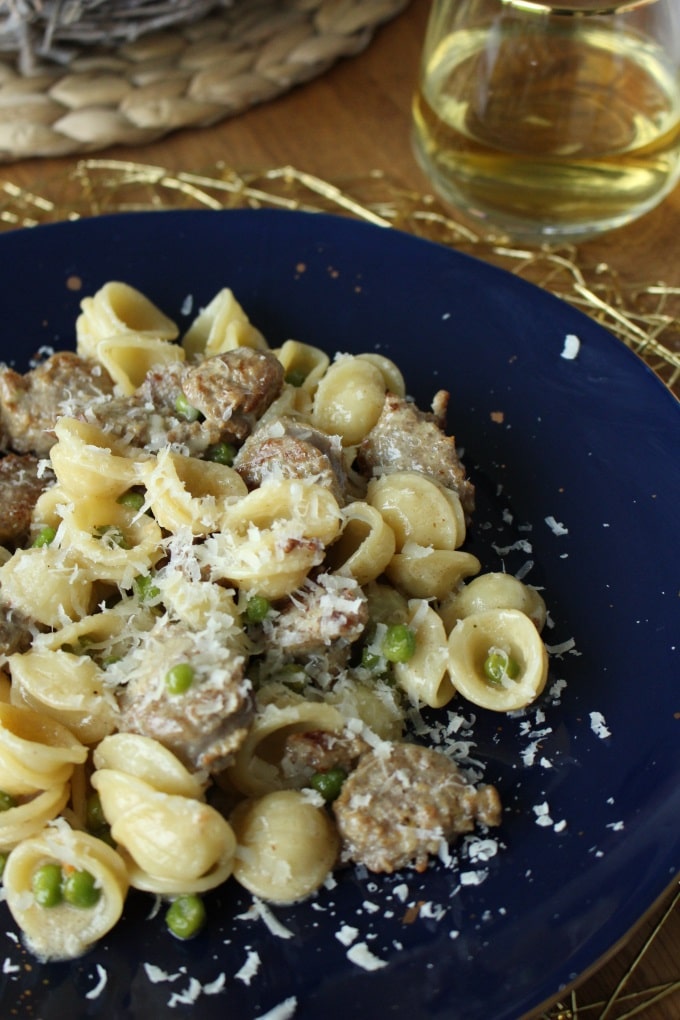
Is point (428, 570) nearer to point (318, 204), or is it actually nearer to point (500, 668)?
Result: point (500, 668)

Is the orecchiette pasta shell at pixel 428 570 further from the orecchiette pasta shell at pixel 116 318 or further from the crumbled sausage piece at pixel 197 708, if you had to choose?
the orecchiette pasta shell at pixel 116 318

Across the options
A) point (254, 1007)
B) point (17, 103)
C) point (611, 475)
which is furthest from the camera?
point (17, 103)

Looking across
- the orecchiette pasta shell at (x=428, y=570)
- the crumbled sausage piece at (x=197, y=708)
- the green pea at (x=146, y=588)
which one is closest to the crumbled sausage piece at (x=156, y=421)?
the green pea at (x=146, y=588)

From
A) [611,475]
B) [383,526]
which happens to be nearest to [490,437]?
[611,475]

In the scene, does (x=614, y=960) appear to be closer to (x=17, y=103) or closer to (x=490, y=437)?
Answer: (x=490, y=437)

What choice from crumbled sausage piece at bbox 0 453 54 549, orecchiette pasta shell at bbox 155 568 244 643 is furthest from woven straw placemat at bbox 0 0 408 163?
orecchiette pasta shell at bbox 155 568 244 643

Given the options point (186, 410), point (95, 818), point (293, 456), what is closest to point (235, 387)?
point (186, 410)
